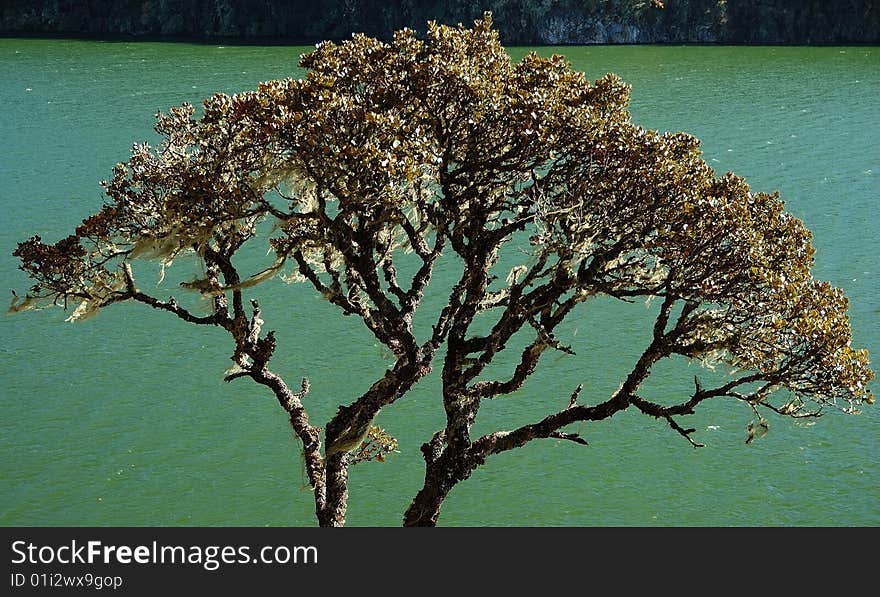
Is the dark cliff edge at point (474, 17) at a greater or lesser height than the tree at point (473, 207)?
greater

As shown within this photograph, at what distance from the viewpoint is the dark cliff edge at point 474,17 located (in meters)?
112

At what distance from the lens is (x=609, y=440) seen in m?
27.6

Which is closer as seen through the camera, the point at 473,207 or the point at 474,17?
the point at 473,207

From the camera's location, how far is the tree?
14.1m

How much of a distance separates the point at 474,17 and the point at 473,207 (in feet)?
341

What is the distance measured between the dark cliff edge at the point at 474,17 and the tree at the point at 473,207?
3853 inches

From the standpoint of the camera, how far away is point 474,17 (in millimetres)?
115750

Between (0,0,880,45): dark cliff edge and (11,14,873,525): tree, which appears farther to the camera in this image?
(0,0,880,45): dark cliff edge

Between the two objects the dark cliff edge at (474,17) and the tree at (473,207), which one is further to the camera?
the dark cliff edge at (474,17)

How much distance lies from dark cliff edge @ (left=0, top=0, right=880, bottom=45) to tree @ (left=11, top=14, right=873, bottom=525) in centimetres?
9786

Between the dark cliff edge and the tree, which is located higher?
the dark cliff edge

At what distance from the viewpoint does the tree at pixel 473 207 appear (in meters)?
14.1

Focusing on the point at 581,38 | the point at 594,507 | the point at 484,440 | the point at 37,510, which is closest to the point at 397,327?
the point at 484,440

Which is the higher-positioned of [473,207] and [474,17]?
[474,17]
